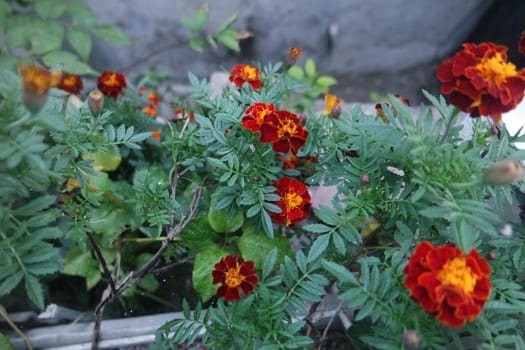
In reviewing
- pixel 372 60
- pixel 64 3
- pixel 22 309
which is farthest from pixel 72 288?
pixel 372 60

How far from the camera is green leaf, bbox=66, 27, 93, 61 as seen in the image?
1610mm

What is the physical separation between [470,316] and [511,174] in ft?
0.65

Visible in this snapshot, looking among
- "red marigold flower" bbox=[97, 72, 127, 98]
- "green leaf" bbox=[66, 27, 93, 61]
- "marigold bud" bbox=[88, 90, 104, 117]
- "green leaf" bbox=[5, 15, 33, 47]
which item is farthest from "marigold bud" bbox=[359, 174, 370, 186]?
"green leaf" bbox=[5, 15, 33, 47]

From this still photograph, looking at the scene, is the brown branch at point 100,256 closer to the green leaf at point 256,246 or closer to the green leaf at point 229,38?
the green leaf at point 256,246

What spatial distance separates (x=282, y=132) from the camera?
880mm

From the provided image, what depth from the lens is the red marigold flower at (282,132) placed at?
0.87 meters

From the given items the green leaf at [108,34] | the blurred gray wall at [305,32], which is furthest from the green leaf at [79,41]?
the blurred gray wall at [305,32]

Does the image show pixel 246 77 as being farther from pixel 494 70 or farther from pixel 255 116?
pixel 494 70

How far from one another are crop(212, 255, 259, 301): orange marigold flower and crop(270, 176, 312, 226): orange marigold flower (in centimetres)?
11

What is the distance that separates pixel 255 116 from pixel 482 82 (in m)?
0.38

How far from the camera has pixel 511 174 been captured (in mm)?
668

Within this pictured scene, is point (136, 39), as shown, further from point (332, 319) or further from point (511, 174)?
point (511, 174)

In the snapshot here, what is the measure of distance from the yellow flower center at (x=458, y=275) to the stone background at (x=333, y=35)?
1432 mm

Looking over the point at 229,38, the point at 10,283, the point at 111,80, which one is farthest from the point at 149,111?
the point at 10,283
